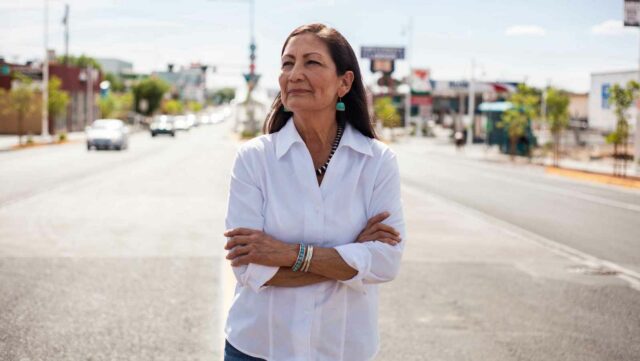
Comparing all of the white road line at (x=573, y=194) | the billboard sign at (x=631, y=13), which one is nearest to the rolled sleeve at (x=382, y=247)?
the white road line at (x=573, y=194)

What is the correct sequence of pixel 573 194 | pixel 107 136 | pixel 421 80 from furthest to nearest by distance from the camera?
1. pixel 421 80
2. pixel 107 136
3. pixel 573 194

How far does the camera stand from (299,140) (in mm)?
2770

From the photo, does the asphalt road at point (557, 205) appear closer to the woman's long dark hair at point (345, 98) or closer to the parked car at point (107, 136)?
the woman's long dark hair at point (345, 98)

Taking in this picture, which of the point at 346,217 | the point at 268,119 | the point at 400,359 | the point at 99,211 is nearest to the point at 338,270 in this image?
the point at 346,217

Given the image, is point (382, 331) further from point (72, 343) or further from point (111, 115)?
point (111, 115)

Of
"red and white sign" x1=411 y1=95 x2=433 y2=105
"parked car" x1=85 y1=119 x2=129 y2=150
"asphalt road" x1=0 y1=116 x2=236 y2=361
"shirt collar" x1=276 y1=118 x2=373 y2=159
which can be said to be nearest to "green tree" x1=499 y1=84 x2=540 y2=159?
"parked car" x1=85 y1=119 x2=129 y2=150

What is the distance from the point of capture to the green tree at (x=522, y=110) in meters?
39.2

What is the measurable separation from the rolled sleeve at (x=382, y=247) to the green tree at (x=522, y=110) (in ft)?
123

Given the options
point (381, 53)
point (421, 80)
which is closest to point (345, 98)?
point (381, 53)

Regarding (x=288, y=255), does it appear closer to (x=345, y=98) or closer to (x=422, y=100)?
(x=345, y=98)

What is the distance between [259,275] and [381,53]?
92239mm

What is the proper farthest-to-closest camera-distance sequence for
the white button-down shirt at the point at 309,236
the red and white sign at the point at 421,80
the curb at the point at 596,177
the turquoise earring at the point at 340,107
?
1. the red and white sign at the point at 421,80
2. the curb at the point at 596,177
3. the turquoise earring at the point at 340,107
4. the white button-down shirt at the point at 309,236

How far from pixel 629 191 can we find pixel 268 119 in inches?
868

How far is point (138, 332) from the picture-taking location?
5859 millimetres
